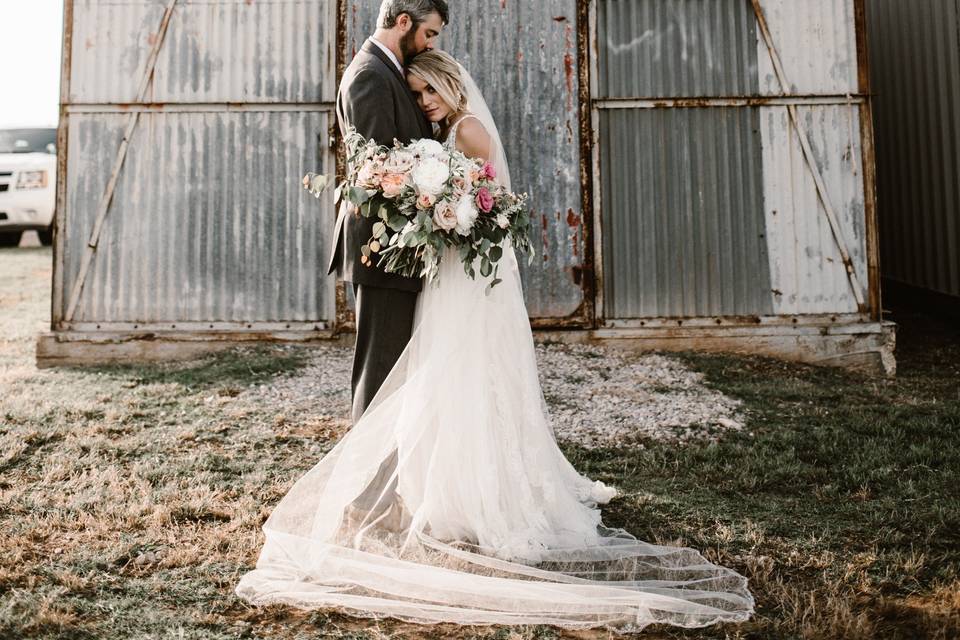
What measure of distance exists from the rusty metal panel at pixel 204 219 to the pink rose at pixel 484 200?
488cm

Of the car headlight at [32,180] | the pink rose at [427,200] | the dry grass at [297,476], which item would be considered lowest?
the dry grass at [297,476]

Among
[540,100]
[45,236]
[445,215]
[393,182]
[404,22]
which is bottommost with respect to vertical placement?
[445,215]

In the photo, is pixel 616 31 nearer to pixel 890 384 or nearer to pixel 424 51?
pixel 890 384

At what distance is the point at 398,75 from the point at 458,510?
1941mm

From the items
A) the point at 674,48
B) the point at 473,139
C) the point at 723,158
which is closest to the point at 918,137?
the point at 723,158

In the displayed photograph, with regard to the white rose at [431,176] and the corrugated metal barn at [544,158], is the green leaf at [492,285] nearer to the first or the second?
the white rose at [431,176]

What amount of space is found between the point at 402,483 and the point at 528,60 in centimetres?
578

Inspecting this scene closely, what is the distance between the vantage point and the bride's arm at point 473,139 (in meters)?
3.29

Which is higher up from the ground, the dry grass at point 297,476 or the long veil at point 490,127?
the long veil at point 490,127

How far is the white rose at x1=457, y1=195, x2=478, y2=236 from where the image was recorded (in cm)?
302

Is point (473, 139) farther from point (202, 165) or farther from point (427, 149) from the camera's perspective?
point (202, 165)

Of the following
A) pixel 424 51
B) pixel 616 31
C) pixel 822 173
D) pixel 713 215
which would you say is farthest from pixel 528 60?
pixel 424 51

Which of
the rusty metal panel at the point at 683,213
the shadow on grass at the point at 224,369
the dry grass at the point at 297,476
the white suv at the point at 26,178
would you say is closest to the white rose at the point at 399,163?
the dry grass at the point at 297,476

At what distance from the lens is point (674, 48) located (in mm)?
7781
